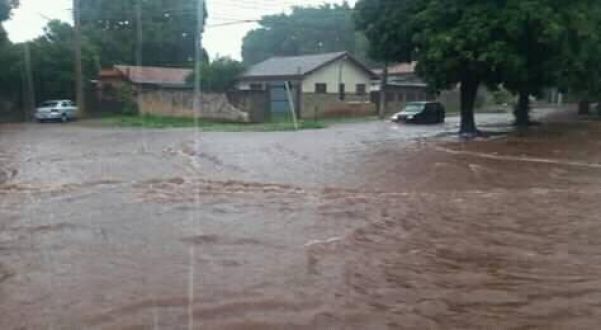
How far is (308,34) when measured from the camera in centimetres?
9175

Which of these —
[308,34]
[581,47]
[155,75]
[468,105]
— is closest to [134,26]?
[155,75]

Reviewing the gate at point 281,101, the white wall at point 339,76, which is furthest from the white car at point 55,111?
the white wall at point 339,76

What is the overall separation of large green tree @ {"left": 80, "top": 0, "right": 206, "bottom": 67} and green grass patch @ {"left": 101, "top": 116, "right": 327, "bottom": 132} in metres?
17.2

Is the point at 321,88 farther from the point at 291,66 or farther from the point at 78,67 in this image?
the point at 78,67

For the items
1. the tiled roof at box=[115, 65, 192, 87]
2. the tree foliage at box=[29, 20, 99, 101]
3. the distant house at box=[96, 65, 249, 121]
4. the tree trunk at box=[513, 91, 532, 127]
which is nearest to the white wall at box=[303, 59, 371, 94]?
the tiled roof at box=[115, 65, 192, 87]

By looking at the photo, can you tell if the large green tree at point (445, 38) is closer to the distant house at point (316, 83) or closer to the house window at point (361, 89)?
the distant house at point (316, 83)

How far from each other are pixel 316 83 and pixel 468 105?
26.7m

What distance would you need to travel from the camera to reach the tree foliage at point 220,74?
49.7 meters

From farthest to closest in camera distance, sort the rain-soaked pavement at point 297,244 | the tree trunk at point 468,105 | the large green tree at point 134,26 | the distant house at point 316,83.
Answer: the large green tree at point 134,26 < the distant house at point 316,83 < the tree trunk at point 468,105 < the rain-soaked pavement at point 297,244

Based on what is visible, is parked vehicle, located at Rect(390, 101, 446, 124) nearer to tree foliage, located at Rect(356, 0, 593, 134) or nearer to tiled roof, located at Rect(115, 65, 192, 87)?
tree foliage, located at Rect(356, 0, 593, 134)

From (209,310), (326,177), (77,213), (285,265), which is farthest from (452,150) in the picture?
(209,310)

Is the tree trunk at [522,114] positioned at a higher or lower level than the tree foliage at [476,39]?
lower

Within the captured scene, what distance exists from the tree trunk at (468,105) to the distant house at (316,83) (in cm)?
1743

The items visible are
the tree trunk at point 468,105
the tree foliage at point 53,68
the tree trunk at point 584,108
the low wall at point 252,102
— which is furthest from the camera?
→ the tree trunk at point 584,108
